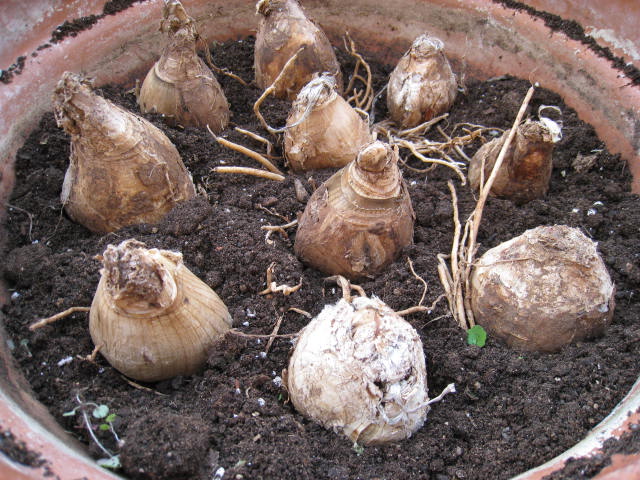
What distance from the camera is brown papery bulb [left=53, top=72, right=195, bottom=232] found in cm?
128

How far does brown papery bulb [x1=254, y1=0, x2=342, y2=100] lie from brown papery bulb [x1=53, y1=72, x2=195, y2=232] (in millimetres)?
577

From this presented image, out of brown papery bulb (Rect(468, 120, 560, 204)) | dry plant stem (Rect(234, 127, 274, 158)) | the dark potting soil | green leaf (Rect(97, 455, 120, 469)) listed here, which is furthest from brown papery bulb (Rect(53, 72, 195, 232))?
brown papery bulb (Rect(468, 120, 560, 204))

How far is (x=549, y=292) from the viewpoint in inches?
49.3

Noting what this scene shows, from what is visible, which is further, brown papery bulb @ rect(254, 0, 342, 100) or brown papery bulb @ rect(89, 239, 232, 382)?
brown papery bulb @ rect(254, 0, 342, 100)

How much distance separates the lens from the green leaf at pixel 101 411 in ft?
3.56

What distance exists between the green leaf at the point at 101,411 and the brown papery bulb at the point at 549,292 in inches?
34.8

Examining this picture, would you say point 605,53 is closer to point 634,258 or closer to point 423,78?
point 423,78

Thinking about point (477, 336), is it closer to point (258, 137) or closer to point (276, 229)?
point (276, 229)

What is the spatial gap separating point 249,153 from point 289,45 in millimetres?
439

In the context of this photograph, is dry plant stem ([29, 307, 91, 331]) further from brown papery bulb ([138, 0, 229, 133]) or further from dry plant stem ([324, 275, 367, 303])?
Result: brown papery bulb ([138, 0, 229, 133])

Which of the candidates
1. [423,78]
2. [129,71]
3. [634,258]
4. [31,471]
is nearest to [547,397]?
[634,258]

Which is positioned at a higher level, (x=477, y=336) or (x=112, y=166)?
(x=112, y=166)

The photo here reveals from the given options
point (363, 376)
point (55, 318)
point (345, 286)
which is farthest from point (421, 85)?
point (55, 318)

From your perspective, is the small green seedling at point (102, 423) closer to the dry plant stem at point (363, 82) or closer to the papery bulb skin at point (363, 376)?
the papery bulb skin at point (363, 376)
